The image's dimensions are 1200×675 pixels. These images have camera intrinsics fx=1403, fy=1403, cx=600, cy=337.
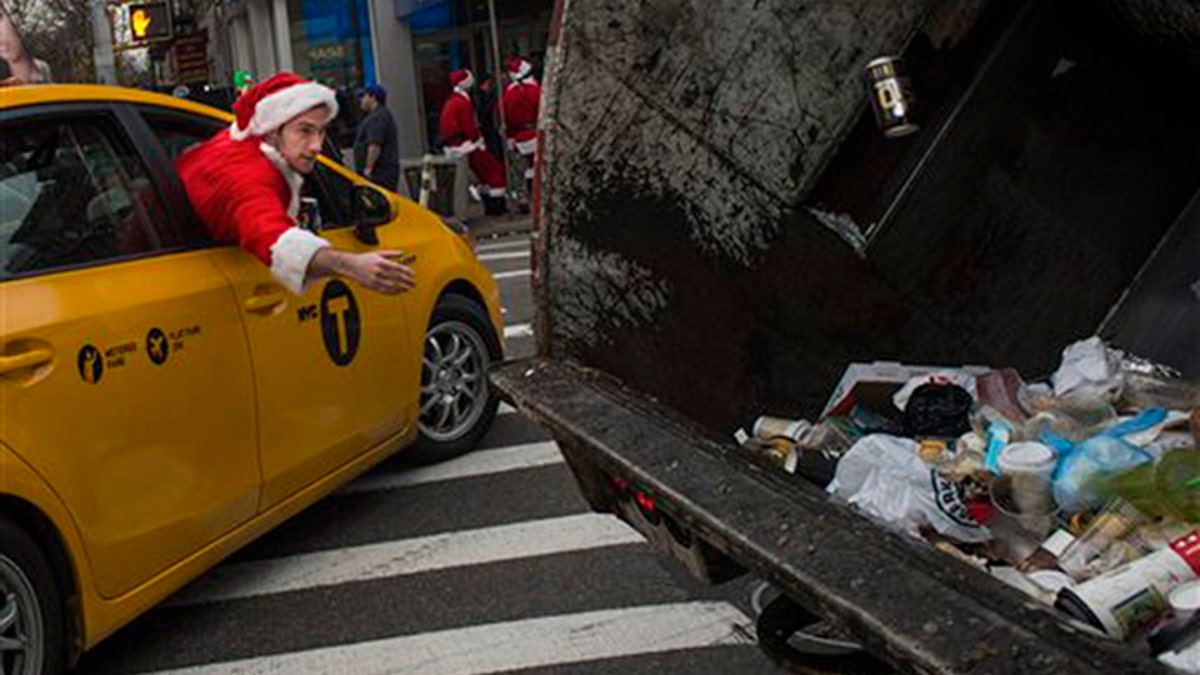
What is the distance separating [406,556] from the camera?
16.4 ft

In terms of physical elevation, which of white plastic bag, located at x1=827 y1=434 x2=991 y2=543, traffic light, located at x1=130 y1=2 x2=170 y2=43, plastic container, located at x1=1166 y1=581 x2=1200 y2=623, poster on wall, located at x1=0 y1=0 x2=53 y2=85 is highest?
traffic light, located at x1=130 y1=2 x2=170 y2=43

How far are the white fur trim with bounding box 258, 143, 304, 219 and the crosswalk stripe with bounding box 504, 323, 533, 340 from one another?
411 centimetres

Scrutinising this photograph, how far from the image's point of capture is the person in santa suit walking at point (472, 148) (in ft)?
56.0

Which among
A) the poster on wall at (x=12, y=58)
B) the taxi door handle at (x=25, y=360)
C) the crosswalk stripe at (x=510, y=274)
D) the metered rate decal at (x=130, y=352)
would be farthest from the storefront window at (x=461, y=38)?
the taxi door handle at (x=25, y=360)

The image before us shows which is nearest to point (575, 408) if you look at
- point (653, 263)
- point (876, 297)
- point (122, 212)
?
point (653, 263)

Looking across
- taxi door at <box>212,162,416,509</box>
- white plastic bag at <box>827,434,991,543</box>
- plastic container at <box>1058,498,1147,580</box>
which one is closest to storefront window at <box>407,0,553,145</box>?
taxi door at <box>212,162,416,509</box>

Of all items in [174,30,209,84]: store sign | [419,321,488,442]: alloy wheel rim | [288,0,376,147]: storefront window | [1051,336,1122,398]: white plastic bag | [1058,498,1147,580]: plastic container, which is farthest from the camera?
[288,0,376,147]: storefront window

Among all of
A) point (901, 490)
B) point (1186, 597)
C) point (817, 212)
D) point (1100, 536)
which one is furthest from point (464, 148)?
point (1186, 597)

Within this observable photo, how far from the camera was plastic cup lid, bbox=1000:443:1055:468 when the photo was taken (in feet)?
8.91

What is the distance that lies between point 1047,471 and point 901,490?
279mm

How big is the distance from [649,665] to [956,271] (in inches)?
54.1

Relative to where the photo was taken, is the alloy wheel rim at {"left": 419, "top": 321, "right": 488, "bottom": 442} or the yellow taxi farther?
the alloy wheel rim at {"left": 419, "top": 321, "right": 488, "bottom": 442}

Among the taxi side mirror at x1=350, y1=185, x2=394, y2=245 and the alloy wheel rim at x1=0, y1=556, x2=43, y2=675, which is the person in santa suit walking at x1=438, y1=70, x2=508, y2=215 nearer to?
the taxi side mirror at x1=350, y1=185, x2=394, y2=245

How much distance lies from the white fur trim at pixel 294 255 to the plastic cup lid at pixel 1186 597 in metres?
2.73
